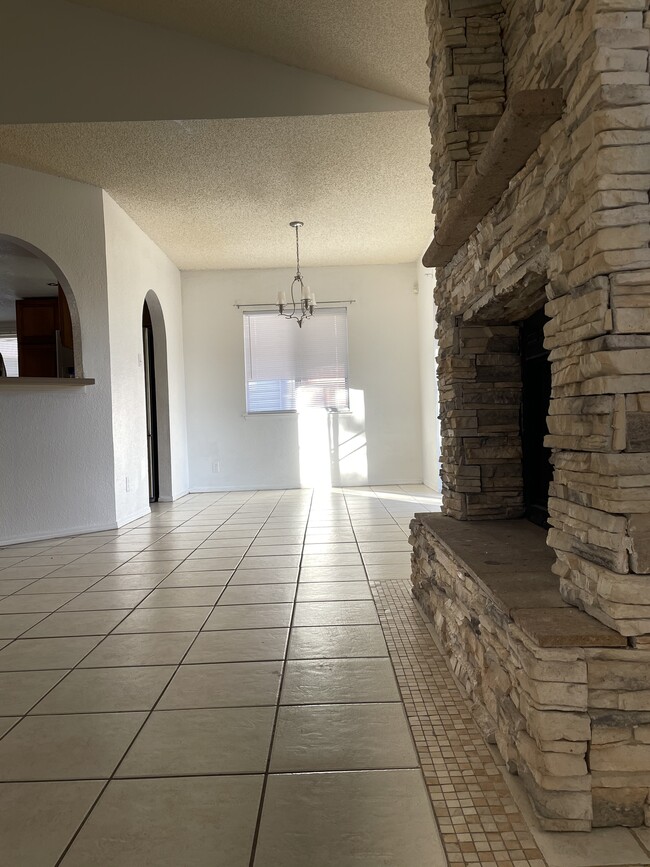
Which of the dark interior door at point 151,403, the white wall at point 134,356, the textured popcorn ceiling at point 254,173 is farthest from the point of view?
the dark interior door at point 151,403

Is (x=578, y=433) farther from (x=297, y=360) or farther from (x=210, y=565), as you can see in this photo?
(x=297, y=360)

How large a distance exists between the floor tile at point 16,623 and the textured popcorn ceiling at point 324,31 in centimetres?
367

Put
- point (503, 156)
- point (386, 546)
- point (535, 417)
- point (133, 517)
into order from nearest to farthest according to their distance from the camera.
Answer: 1. point (503, 156)
2. point (535, 417)
3. point (386, 546)
4. point (133, 517)

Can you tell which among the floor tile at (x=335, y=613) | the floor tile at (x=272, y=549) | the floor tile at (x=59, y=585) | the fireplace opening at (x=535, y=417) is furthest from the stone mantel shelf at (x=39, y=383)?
the fireplace opening at (x=535, y=417)

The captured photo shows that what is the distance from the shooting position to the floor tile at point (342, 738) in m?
1.45

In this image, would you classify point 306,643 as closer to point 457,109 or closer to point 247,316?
point 457,109

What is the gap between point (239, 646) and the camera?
7.31 feet

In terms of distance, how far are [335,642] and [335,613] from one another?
1.10ft

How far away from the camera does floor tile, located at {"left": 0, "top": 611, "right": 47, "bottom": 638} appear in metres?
2.50

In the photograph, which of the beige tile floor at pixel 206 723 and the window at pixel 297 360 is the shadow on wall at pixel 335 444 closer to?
the window at pixel 297 360

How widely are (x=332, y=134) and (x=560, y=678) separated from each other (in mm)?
4061

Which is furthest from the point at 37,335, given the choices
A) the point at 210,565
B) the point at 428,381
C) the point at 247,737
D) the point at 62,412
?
the point at 247,737

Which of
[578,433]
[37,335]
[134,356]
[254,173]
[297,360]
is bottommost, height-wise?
[578,433]

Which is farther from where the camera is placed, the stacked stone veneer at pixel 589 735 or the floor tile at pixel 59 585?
the floor tile at pixel 59 585
